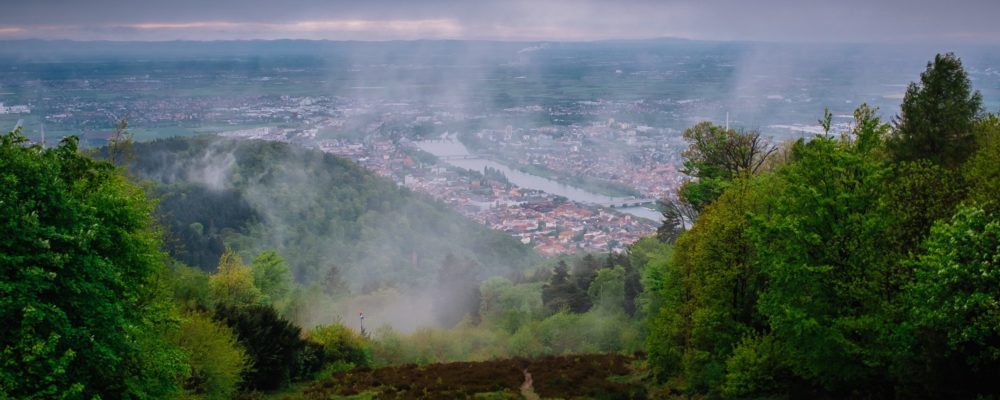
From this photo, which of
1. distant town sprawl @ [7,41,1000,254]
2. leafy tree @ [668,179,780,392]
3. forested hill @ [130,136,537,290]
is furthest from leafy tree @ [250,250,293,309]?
distant town sprawl @ [7,41,1000,254]

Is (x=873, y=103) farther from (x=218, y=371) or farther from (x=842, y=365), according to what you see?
(x=218, y=371)

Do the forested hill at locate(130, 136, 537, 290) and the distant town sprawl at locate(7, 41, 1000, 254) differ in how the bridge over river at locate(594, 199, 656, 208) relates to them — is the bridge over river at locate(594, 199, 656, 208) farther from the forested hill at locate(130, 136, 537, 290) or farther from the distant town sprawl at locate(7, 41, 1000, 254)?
the forested hill at locate(130, 136, 537, 290)

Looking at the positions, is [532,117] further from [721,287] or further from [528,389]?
[721,287]

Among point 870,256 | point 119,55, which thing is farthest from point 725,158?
point 119,55

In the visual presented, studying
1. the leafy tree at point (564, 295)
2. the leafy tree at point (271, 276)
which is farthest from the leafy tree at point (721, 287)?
the leafy tree at point (271, 276)

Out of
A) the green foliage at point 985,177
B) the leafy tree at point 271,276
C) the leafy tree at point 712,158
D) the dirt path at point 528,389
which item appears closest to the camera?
the green foliage at point 985,177

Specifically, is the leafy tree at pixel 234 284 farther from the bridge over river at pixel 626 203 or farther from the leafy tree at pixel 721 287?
the bridge over river at pixel 626 203
